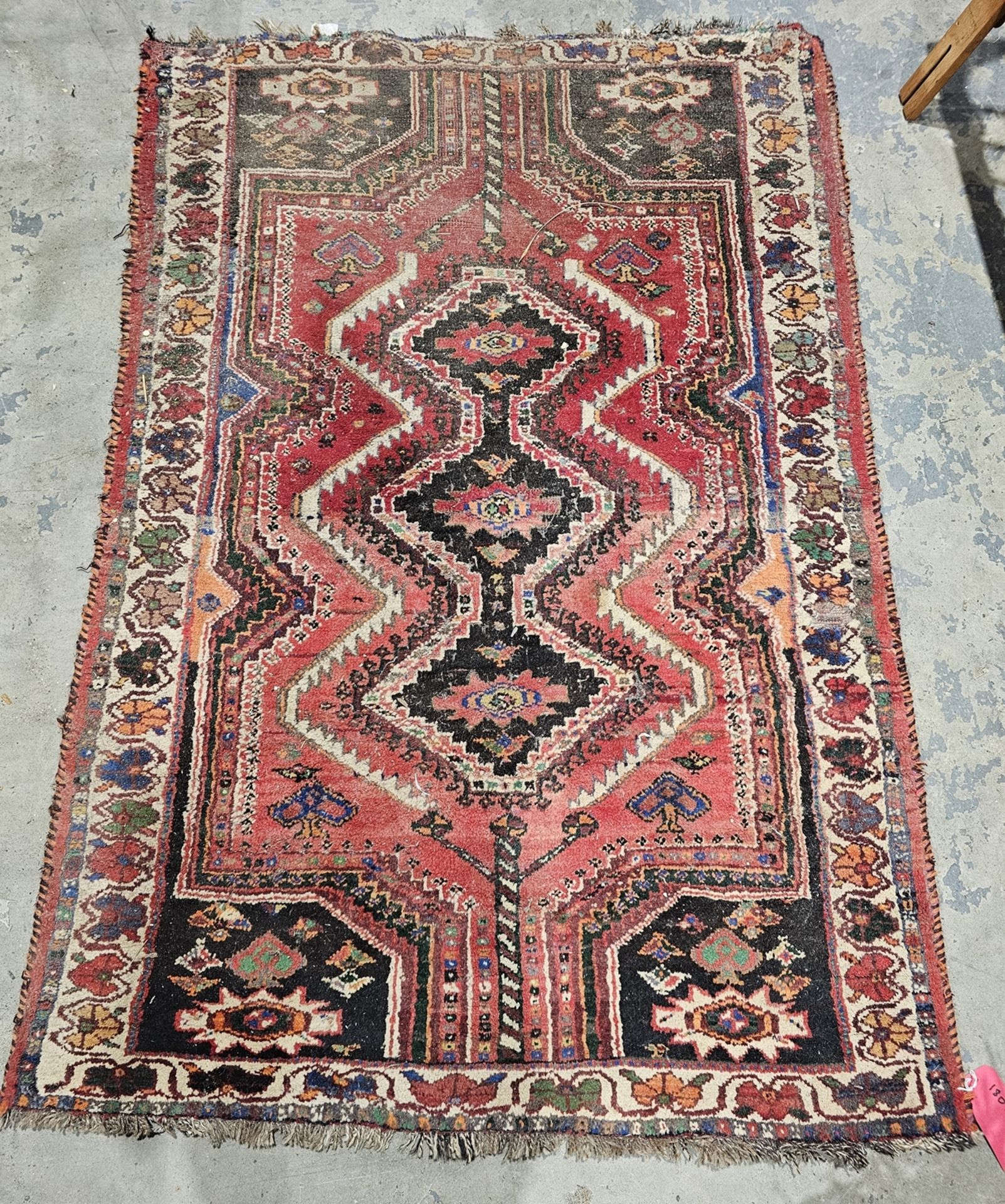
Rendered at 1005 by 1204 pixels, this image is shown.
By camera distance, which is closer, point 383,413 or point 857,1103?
point 857,1103

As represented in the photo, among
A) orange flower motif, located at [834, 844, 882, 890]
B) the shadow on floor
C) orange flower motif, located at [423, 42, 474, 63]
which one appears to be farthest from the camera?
orange flower motif, located at [423, 42, 474, 63]

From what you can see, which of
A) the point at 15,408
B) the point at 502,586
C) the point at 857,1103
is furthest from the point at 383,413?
the point at 857,1103

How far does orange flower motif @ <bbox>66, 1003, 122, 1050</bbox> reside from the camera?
6.15ft

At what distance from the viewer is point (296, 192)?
8.11ft

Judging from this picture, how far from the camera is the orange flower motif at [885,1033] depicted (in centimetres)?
189

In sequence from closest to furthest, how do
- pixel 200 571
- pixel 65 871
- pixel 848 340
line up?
pixel 65 871 → pixel 200 571 → pixel 848 340

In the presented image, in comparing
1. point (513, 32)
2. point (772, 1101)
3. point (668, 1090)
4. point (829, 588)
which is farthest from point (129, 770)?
point (513, 32)

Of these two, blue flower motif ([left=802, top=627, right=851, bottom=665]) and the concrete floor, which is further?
blue flower motif ([left=802, top=627, right=851, bottom=665])

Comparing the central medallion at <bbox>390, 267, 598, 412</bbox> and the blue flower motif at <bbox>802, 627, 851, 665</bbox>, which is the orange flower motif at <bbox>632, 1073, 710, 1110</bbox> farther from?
the central medallion at <bbox>390, 267, 598, 412</bbox>

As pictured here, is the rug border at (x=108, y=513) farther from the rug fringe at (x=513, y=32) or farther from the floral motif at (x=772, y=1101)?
the floral motif at (x=772, y=1101)

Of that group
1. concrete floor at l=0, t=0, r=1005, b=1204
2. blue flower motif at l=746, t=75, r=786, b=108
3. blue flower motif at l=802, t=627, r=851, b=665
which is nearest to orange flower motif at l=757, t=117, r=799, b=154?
blue flower motif at l=746, t=75, r=786, b=108

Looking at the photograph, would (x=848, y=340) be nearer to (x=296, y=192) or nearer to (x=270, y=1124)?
(x=296, y=192)

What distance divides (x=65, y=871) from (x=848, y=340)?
6.37ft

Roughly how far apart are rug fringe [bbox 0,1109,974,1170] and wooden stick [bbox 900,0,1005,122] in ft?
7.36
